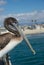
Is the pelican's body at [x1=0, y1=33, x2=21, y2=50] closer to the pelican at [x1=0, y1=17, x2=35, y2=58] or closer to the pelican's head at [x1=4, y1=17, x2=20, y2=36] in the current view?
the pelican at [x1=0, y1=17, x2=35, y2=58]

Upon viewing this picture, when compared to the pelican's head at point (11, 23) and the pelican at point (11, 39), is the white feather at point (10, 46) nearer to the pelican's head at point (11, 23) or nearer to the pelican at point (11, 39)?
the pelican at point (11, 39)

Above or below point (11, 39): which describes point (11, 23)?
above

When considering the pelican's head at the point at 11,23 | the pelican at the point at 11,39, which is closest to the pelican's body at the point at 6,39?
the pelican at the point at 11,39

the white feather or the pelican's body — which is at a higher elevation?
the pelican's body

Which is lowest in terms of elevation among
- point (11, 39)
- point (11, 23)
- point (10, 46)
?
point (10, 46)

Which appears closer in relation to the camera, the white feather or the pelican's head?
the white feather

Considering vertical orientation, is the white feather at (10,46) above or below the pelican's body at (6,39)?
below

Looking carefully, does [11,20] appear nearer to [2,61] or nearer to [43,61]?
[2,61]

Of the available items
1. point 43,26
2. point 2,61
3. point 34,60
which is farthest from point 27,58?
point 43,26

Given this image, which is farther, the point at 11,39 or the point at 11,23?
the point at 11,23

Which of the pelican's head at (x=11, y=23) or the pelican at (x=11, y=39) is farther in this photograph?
the pelican's head at (x=11, y=23)

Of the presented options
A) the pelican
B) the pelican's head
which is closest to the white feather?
the pelican

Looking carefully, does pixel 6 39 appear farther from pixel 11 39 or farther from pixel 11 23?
pixel 11 23

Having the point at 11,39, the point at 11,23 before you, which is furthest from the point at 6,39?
the point at 11,23
